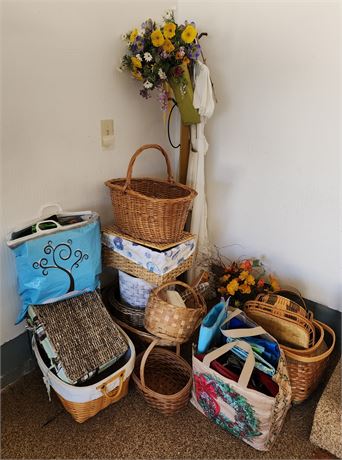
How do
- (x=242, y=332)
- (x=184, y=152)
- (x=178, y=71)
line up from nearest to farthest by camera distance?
(x=242, y=332) < (x=178, y=71) < (x=184, y=152)

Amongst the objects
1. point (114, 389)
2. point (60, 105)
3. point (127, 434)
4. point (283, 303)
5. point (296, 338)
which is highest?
point (60, 105)

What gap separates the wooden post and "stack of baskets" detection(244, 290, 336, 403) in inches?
35.0

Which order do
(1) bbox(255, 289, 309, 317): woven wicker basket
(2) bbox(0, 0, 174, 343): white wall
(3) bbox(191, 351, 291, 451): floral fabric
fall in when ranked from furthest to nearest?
1. (1) bbox(255, 289, 309, 317): woven wicker basket
2. (2) bbox(0, 0, 174, 343): white wall
3. (3) bbox(191, 351, 291, 451): floral fabric

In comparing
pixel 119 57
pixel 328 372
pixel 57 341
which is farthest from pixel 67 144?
pixel 328 372

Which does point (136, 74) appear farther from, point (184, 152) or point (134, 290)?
point (134, 290)

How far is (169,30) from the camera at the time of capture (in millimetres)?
1506

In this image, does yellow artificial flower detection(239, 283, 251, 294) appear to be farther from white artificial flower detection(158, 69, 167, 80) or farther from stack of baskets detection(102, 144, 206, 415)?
white artificial flower detection(158, 69, 167, 80)

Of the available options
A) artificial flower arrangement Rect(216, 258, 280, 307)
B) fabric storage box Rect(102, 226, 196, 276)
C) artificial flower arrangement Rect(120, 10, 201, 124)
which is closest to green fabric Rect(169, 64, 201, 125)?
artificial flower arrangement Rect(120, 10, 201, 124)

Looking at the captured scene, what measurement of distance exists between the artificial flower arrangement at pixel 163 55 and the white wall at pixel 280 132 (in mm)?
303

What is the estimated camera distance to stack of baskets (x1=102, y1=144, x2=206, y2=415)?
1369 mm

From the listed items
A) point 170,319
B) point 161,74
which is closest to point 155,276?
point 170,319

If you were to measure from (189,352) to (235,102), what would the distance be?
1.38 metres

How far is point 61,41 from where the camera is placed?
53.7 inches

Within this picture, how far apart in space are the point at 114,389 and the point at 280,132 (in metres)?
1.46
